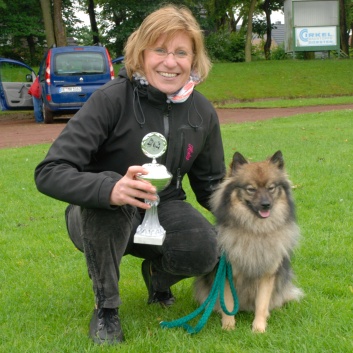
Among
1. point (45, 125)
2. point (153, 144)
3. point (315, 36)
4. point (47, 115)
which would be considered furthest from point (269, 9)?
point (153, 144)

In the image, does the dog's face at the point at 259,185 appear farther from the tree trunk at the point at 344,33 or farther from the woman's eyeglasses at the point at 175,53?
the tree trunk at the point at 344,33

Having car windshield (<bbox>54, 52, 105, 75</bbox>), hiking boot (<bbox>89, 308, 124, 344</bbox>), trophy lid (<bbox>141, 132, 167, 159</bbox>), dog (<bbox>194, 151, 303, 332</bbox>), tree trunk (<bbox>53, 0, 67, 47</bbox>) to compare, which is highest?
tree trunk (<bbox>53, 0, 67, 47</bbox>)

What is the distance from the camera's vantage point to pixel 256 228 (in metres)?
3.36

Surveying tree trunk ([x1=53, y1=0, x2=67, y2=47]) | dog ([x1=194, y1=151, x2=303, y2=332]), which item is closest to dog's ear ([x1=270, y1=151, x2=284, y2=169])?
dog ([x1=194, y1=151, x2=303, y2=332])

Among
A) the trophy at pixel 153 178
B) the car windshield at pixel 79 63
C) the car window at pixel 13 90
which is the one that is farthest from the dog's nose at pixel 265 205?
the car window at pixel 13 90

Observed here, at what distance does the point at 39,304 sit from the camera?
3.74 meters

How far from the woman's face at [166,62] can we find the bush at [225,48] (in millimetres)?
33792

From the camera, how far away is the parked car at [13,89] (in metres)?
18.3

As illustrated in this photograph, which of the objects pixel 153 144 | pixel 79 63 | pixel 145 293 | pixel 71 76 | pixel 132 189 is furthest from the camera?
pixel 79 63

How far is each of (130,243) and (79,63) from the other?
13.7 m

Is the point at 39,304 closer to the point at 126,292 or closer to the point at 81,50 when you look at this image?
the point at 126,292

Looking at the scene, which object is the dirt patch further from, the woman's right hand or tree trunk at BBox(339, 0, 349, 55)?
tree trunk at BBox(339, 0, 349, 55)

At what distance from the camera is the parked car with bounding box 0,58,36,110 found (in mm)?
18341

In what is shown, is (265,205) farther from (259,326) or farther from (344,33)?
(344,33)
